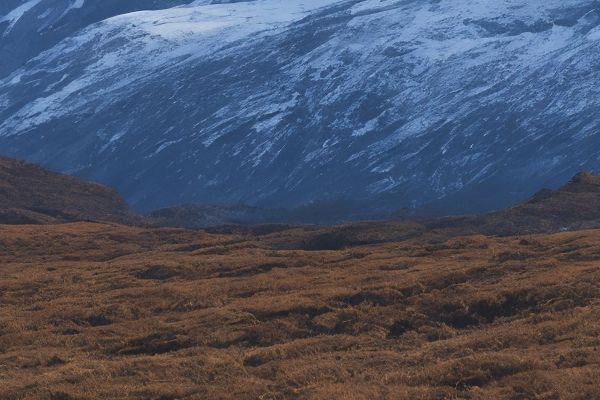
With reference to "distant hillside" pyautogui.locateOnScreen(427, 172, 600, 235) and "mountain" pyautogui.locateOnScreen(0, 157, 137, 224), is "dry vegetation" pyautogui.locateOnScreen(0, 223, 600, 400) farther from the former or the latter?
"mountain" pyautogui.locateOnScreen(0, 157, 137, 224)

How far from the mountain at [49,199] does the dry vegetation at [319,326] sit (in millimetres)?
45933

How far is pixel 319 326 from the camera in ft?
131

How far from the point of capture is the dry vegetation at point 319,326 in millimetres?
29672

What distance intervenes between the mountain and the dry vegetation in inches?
1808

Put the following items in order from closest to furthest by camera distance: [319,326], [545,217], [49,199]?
[319,326]
[545,217]
[49,199]

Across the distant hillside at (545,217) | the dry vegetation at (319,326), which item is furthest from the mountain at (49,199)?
the dry vegetation at (319,326)

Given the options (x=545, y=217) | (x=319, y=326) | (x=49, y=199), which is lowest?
(x=545, y=217)

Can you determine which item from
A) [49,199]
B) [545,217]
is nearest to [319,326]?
[545,217]

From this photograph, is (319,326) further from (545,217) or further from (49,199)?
(49,199)

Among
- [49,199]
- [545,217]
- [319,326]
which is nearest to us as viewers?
[319,326]

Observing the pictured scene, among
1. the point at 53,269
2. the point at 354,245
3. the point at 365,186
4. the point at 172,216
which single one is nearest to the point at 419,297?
the point at 53,269

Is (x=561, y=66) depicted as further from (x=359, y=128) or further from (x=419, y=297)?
(x=419, y=297)

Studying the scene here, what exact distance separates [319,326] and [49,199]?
280 ft

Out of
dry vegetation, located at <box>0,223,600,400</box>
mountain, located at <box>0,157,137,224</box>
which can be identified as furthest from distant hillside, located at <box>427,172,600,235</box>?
mountain, located at <box>0,157,137,224</box>
